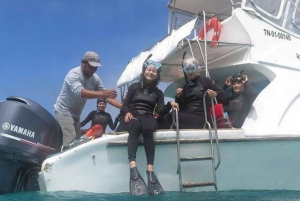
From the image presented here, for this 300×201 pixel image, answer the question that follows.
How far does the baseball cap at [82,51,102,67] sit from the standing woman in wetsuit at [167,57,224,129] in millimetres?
1208

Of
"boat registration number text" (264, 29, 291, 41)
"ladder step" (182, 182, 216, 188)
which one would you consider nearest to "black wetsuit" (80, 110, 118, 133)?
"ladder step" (182, 182, 216, 188)

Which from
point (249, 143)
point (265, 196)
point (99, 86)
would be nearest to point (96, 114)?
point (99, 86)

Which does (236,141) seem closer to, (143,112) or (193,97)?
(193,97)

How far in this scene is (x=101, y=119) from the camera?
7086 millimetres

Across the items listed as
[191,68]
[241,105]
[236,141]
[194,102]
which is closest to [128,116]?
[194,102]

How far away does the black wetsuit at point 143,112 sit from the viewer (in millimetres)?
4020

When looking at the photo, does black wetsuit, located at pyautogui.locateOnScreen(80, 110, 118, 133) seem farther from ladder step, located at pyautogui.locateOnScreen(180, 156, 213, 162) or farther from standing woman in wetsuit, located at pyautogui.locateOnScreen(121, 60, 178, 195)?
ladder step, located at pyautogui.locateOnScreen(180, 156, 213, 162)

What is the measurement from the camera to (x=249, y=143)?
4.44 m

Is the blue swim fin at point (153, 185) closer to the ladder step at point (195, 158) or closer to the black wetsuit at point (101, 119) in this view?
the ladder step at point (195, 158)

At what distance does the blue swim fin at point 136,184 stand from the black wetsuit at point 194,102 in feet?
3.36

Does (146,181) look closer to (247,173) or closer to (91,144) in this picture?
(91,144)

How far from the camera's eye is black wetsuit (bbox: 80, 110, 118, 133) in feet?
23.1

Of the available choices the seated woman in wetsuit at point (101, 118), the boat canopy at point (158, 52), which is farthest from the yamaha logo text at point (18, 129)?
the seated woman in wetsuit at point (101, 118)

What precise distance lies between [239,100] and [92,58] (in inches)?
87.5
